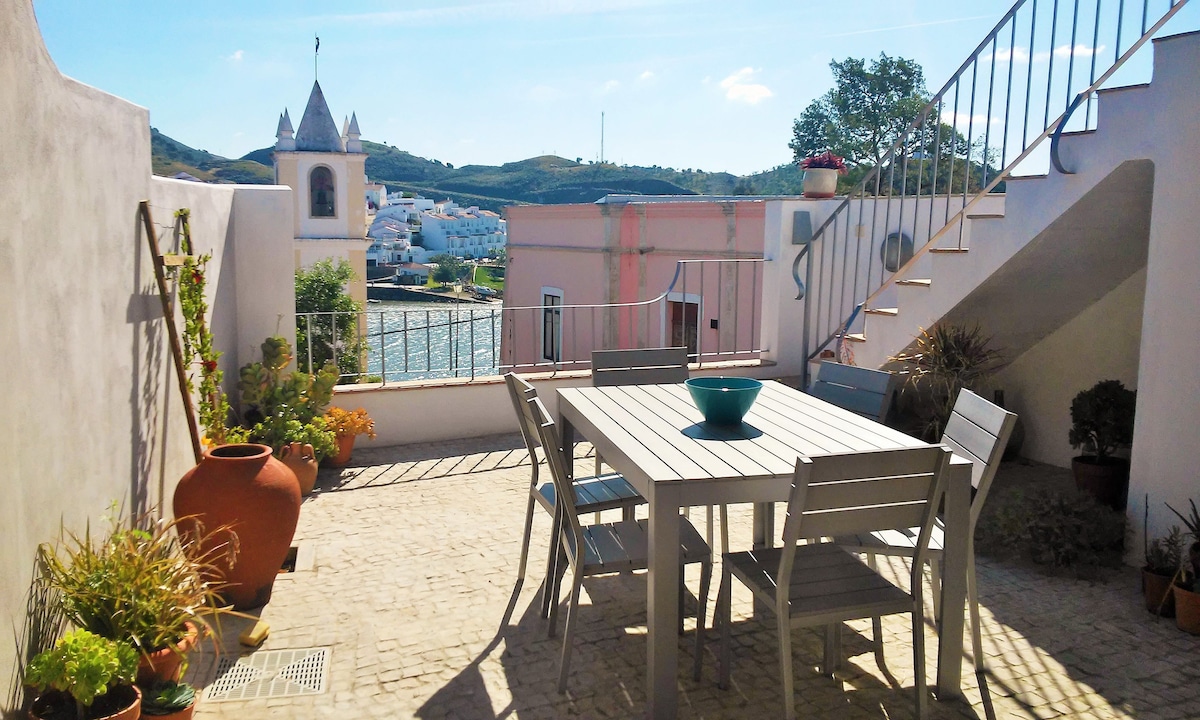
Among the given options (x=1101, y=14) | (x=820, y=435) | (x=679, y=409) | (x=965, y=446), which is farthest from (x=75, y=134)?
(x=1101, y=14)

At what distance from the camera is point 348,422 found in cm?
563

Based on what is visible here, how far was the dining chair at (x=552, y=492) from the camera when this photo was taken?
346cm

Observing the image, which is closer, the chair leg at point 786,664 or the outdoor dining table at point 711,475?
the chair leg at point 786,664

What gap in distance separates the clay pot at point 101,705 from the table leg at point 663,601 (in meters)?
1.45

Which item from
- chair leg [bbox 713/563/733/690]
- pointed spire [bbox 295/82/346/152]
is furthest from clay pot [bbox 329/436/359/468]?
pointed spire [bbox 295/82/346/152]

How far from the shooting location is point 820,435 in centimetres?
324

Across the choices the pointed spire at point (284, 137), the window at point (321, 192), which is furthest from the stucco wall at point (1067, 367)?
the pointed spire at point (284, 137)

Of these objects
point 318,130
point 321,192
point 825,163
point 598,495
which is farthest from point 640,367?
point 318,130

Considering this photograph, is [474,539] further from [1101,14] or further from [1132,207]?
[1101,14]

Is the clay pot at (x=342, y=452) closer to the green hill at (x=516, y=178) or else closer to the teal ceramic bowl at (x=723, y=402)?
the teal ceramic bowl at (x=723, y=402)

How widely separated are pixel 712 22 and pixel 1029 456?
227 inches

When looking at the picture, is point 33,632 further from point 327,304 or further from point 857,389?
point 327,304

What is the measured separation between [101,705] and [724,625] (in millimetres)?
A: 1816

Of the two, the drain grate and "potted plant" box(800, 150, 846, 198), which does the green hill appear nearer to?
"potted plant" box(800, 150, 846, 198)
